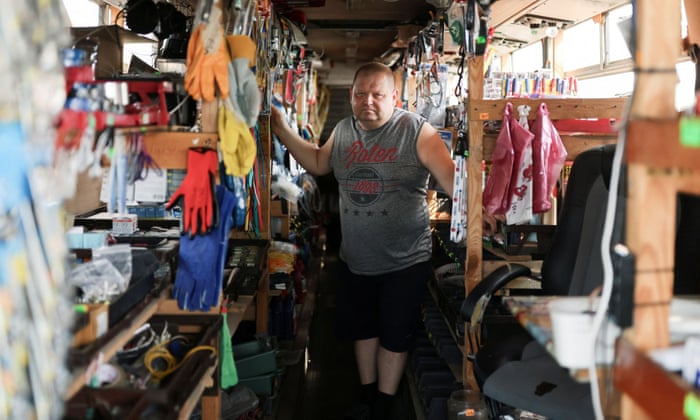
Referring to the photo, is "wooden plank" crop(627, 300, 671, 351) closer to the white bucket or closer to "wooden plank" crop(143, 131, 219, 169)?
the white bucket

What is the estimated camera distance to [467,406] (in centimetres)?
324

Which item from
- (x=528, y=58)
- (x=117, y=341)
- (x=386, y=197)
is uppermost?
(x=528, y=58)

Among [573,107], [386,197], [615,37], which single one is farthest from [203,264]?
[615,37]

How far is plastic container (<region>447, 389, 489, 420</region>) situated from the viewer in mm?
3225

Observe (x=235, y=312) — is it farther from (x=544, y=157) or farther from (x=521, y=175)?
(x=544, y=157)

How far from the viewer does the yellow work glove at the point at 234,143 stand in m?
2.25

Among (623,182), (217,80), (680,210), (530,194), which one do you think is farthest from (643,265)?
(530,194)

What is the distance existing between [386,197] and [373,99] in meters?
0.53

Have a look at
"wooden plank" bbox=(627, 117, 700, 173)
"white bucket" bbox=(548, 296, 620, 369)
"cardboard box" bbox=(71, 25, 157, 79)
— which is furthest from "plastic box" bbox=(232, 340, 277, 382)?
"wooden plank" bbox=(627, 117, 700, 173)

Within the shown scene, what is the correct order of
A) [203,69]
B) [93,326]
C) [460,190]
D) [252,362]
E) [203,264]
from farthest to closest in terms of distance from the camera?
[252,362] → [460,190] → [203,264] → [203,69] → [93,326]

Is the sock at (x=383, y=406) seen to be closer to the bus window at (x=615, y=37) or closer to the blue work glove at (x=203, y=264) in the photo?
the blue work glove at (x=203, y=264)

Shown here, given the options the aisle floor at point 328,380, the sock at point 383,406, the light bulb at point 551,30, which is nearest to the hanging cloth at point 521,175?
the sock at point 383,406

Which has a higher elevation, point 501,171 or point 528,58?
point 528,58

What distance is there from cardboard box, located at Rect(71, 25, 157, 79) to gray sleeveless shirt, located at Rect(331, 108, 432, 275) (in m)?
1.32
